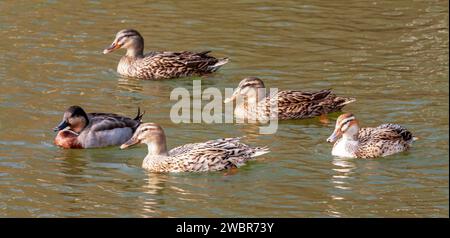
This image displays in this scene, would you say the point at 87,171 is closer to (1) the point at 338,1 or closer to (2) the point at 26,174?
(2) the point at 26,174

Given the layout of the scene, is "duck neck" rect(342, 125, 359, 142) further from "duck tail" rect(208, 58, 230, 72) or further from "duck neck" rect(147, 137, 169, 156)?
"duck tail" rect(208, 58, 230, 72)

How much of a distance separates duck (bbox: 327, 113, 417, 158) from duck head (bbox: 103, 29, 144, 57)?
18.2 feet

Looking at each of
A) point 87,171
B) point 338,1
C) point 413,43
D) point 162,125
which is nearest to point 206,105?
point 162,125

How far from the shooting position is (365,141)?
17.4 metres

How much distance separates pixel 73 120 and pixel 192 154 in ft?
7.19

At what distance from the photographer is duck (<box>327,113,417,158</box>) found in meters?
17.2

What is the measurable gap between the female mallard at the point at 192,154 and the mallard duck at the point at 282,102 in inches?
101

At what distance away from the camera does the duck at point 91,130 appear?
17734 millimetres

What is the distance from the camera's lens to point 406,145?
1738cm

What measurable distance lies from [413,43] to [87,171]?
8.61m

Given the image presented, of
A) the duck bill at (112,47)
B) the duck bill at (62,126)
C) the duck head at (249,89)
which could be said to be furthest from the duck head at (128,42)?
the duck bill at (62,126)

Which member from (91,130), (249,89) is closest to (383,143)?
(249,89)

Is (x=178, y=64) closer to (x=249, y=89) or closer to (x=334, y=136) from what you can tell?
(x=249, y=89)
